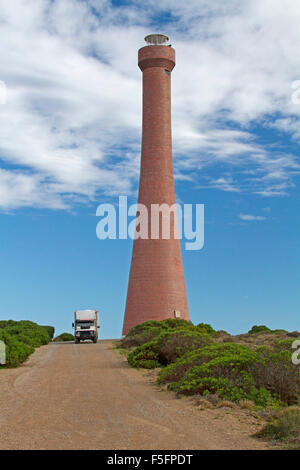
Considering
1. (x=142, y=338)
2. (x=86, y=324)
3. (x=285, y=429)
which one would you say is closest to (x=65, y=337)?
(x=86, y=324)

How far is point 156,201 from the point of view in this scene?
47.1 metres

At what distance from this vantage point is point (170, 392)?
1522 centimetres

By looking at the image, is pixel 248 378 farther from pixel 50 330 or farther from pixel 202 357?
pixel 50 330

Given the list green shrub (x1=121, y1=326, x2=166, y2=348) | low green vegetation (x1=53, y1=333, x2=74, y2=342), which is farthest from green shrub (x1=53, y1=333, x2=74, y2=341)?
green shrub (x1=121, y1=326, x2=166, y2=348)

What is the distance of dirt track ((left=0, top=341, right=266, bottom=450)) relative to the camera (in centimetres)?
884

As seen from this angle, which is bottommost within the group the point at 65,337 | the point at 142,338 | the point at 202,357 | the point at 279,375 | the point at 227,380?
the point at 227,380

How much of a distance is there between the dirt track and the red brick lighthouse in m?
27.8

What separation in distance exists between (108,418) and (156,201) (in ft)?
121

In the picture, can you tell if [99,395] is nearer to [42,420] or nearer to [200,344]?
[42,420]

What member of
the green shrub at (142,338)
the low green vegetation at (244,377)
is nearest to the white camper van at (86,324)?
the green shrub at (142,338)

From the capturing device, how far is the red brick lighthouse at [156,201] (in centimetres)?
4612

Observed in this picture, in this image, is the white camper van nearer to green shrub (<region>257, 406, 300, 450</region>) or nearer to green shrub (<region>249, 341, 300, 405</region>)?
green shrub (<region>249, 341, 300, 405</region>)

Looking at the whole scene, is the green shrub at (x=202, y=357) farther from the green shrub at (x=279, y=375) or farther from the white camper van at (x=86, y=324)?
the white camper van at (x=86, y=324)
